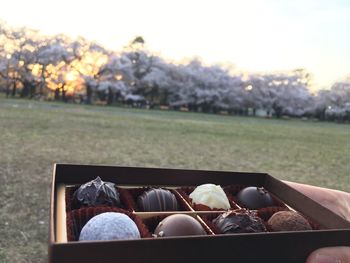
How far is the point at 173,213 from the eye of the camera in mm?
1039

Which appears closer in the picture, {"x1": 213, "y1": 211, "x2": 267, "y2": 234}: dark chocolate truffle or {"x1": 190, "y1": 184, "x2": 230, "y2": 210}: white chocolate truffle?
{"x1": 213, "y1": 211, "x2": 267, "y2": 234}: dark chocolate truffle

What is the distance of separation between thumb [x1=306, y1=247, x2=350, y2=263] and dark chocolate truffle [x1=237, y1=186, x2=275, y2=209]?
11.0 inches

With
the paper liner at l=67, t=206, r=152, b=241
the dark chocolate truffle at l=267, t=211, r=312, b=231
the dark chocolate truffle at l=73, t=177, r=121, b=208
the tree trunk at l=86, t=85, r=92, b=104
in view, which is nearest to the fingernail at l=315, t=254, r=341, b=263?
the dark chocolate truffle at l=267, t=211, r=312, b=231

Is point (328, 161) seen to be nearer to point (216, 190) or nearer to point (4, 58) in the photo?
point (216, 190)

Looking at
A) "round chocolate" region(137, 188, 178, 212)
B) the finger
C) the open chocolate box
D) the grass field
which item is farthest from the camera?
the grass field

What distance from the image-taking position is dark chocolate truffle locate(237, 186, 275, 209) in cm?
117

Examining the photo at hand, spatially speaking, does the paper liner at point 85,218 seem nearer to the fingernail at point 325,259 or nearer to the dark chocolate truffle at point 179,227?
the dark chocolate truffle at point 179,227

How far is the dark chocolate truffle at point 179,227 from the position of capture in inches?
34.5

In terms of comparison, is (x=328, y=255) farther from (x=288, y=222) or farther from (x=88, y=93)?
(x=88, y=93)

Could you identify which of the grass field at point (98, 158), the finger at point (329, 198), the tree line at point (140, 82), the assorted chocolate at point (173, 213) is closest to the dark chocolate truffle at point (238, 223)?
the assorted chocolate at point (173, 213)

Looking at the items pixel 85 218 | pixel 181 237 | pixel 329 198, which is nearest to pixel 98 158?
pixel 329 198

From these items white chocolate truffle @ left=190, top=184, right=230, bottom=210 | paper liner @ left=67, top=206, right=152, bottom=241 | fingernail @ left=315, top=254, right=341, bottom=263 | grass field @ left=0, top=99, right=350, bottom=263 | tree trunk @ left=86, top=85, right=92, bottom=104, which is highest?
tree trunk @ left=86, top=85, right=92, bottom=104

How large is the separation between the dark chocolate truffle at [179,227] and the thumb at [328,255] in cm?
23

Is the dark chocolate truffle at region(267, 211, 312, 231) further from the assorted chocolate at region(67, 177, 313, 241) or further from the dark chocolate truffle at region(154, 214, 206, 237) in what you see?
the dark chocolate truffle at region(154, 214, 206, 237)
